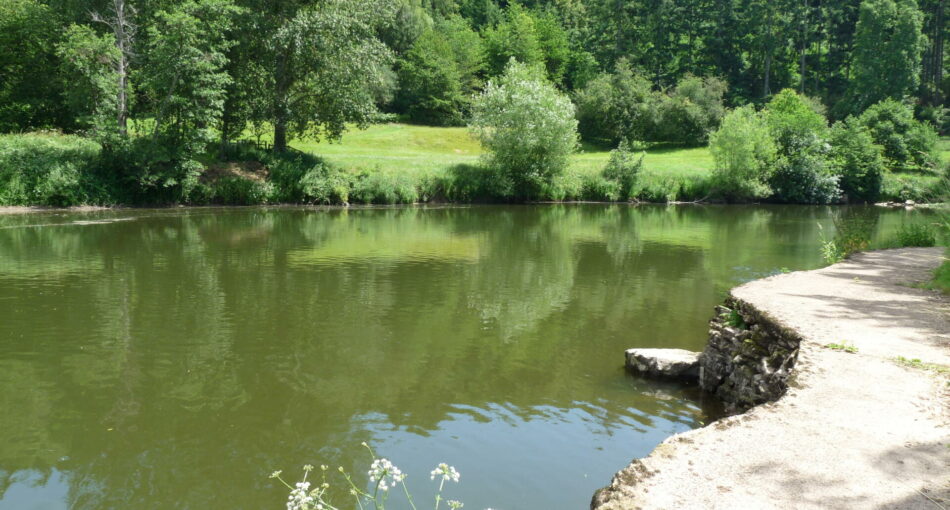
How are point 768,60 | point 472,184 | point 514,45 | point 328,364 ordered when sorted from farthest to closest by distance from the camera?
1. point 514,45
2. point 768,60
3. point 472,184
4. point 328,364

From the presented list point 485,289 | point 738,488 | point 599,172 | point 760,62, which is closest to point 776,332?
point 738,488

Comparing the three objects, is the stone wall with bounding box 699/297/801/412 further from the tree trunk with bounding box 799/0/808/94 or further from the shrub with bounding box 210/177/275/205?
the tree trunk with bounding box 799/0/808/94

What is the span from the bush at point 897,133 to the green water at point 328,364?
42.1 metres

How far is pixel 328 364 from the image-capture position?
453 inches

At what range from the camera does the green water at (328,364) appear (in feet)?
25.5

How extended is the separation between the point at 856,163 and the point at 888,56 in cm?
2713

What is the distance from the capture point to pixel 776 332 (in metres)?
9.84

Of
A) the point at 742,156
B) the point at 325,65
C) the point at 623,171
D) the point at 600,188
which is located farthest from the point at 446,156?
the point at 742,156

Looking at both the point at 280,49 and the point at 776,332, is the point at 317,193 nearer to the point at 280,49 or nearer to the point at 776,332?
the point at 280,49

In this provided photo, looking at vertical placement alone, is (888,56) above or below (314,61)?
above

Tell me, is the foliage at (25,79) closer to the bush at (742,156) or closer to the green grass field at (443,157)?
the green grass field at (443,157)

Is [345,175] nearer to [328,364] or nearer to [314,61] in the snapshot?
[314,61]

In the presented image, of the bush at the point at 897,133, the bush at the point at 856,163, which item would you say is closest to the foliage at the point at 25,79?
the bush at the point at 856,163

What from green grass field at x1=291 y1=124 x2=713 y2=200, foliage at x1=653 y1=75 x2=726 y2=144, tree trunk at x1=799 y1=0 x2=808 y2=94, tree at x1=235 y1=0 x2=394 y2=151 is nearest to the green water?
tree at x1=235 y1=0 x2=394 y2=151
